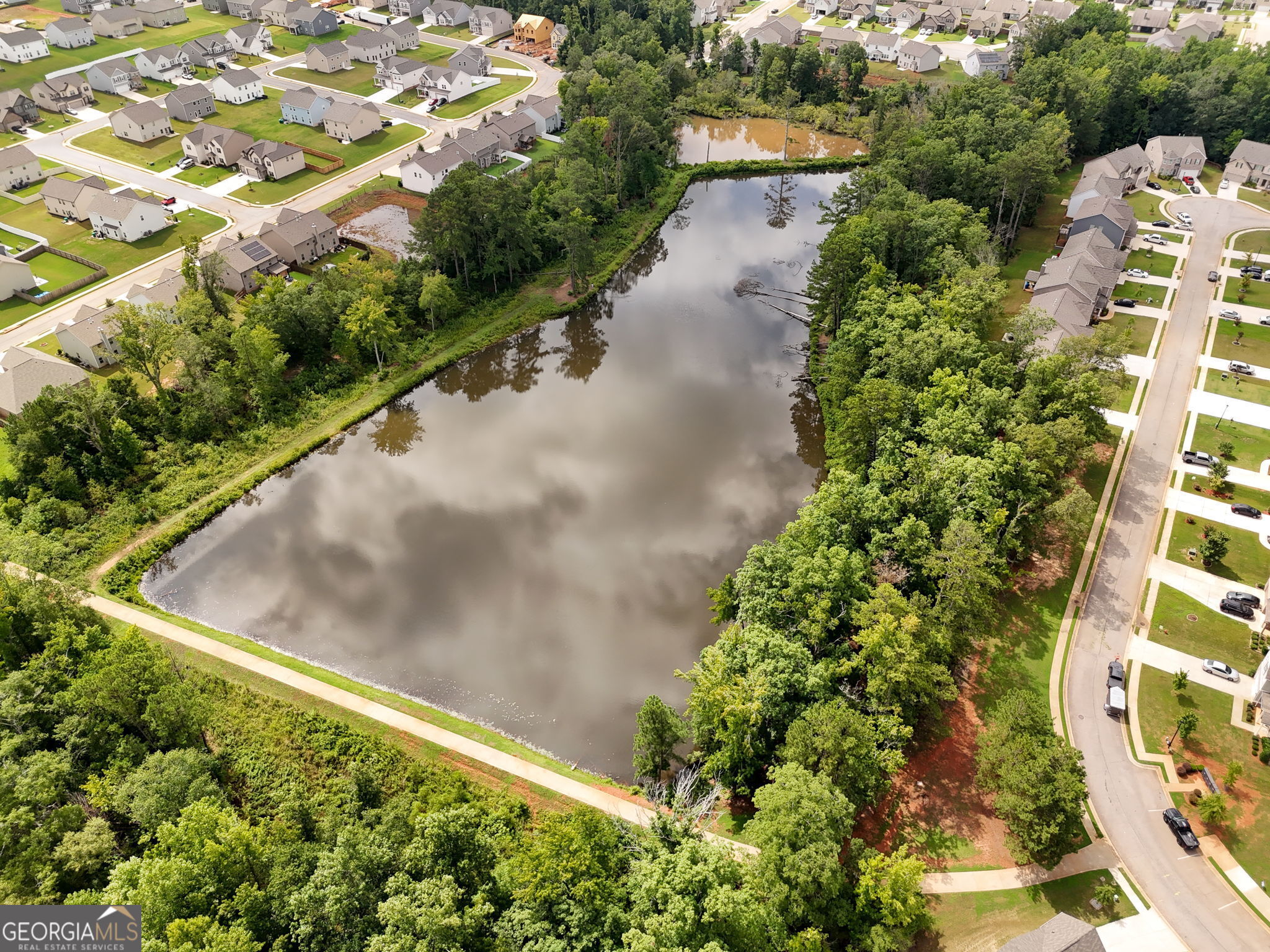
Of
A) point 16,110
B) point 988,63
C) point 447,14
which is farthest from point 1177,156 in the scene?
point 16,110

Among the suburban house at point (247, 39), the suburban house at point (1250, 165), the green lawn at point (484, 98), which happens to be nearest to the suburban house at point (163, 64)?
the suburban house at point (247, 39)

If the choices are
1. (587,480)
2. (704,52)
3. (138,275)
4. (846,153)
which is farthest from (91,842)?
(704,52)

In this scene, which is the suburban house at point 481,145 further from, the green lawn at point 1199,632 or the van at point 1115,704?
the van at point 1115,704

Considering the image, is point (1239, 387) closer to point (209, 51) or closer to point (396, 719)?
point (396, 719)

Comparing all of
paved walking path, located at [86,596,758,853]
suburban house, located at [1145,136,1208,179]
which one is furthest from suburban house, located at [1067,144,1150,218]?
paved walking path, located at [86,596,758,853]

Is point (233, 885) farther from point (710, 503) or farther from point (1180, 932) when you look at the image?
point (1180, 932)

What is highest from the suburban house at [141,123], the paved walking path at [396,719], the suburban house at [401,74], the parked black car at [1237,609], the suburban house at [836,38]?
the suburban house at [836,38]
